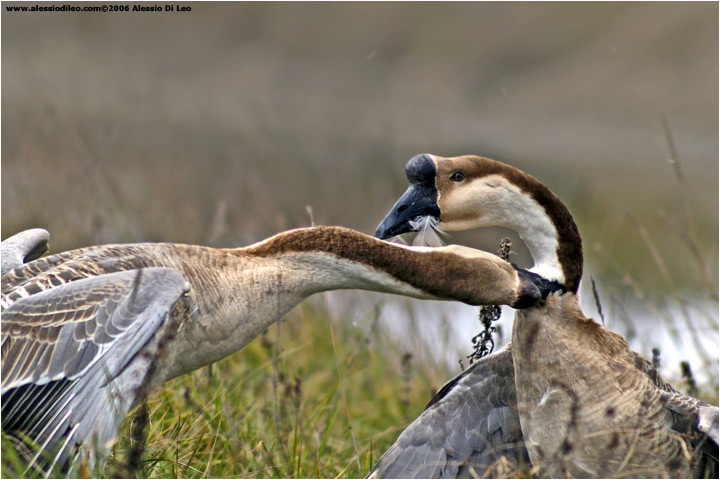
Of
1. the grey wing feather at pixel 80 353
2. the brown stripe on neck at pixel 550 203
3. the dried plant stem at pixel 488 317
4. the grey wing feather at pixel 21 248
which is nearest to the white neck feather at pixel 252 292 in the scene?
the grey wing feather at pixel 80 353

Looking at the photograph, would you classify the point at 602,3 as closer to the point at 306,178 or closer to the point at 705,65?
the point at 705,65

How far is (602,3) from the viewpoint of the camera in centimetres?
1586

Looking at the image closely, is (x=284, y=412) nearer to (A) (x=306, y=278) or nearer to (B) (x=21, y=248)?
(A) (x=306, y=278)

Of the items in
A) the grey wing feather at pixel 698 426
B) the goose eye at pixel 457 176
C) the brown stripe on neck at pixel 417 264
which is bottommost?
the grey wing feather at pixel 698 426

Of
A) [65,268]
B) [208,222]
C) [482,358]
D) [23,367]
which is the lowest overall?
[208,222]

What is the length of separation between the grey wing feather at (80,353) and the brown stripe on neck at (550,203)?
60.5 inches

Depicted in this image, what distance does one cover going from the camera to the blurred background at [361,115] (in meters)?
11.4

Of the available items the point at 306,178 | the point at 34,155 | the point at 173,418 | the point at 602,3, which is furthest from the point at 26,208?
the point at 602,3

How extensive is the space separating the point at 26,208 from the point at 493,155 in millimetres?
5879

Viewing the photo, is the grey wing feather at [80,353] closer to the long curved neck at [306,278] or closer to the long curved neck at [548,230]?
the long curved neck at [306,278]

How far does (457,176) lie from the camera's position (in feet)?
16.7

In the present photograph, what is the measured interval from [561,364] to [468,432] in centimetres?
72

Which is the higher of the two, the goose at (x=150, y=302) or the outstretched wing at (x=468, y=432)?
the goose at (x=150, y=302)

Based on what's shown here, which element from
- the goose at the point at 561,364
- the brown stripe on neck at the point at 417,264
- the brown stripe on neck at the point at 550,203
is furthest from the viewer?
the brown stripe on neck at the point at 550,203
